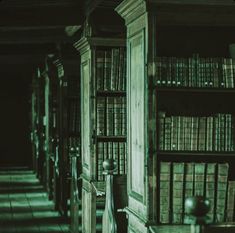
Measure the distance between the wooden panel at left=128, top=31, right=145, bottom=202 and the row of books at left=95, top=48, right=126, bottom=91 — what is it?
4.91 ft

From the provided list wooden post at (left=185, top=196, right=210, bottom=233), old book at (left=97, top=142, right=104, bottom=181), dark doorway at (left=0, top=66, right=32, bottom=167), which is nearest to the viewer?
wooden post at (left=185, top=196, right=210, bottom=233)

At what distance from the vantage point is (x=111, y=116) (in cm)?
637

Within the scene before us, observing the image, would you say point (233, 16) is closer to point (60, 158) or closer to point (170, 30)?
point (170, 30)

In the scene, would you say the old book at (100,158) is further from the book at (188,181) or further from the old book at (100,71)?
the book at (188,181)

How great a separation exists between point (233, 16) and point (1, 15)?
346 centimetres

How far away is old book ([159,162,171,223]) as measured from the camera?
429 cm

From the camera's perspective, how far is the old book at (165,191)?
4.29m

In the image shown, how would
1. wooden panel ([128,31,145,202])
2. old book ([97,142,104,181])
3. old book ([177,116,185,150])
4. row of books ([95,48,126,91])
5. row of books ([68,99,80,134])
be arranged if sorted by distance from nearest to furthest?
wooden panel ([128,31,145,202])
old book ([177,116,185,150])
row of books ([95,48,126,91])
old book ([97,142,104,181])
row of books ([68,99,80,134])

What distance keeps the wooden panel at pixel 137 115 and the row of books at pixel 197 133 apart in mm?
159

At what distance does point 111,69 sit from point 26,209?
431cm

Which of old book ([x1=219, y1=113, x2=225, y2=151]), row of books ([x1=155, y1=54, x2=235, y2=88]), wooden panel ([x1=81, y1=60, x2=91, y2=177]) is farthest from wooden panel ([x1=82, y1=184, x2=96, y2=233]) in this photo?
row of books ([x1=155, y1=54, x2=235, y2=88])

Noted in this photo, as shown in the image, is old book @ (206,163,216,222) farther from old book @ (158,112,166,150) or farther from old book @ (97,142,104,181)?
old book @ (97,142,104,181)

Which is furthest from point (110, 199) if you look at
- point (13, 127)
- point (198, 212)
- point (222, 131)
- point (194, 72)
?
point (13, 127)

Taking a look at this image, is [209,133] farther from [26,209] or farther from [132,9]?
[26,209]
